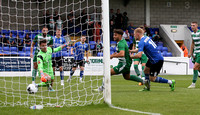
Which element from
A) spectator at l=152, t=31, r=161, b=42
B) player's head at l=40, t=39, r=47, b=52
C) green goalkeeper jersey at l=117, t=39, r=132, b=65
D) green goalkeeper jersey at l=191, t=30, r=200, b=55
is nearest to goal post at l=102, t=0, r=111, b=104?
green goalkeeper jersey at l=117, t=39, r=132, b=65

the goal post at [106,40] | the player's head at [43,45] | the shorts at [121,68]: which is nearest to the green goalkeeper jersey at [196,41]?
the shorts at [121,68]

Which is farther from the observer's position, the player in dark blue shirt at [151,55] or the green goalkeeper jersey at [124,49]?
the player in dark blue shirt at [151,55]

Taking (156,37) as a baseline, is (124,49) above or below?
below

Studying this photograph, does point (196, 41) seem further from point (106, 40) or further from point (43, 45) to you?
point (106, 40)

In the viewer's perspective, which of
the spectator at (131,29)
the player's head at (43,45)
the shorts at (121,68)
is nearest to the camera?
the player's head at (43,45)

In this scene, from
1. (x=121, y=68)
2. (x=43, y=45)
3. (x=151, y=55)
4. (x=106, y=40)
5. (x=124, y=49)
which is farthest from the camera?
(x=151, y=55)

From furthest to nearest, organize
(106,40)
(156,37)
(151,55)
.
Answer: (156,37) < (151,55) < (106,40)

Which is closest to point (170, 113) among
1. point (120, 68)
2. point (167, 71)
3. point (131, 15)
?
point (120, 68)

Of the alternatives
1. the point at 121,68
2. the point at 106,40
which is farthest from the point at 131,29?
the point at 106,40

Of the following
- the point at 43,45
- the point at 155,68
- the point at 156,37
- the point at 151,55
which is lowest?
the point at 155,68

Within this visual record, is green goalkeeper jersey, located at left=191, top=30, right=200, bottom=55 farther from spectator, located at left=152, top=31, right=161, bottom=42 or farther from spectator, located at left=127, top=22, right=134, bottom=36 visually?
spectator, located at left=127, top=22, right=134, bottom=36

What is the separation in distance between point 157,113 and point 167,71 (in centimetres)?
1861

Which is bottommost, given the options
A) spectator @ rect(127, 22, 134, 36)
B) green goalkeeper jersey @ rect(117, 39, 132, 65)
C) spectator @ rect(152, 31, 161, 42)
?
green goalkeeper jersey @ rect(117, 39, 132, 65)

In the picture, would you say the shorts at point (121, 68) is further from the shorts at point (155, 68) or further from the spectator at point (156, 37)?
the spectator at point (156, 37)
